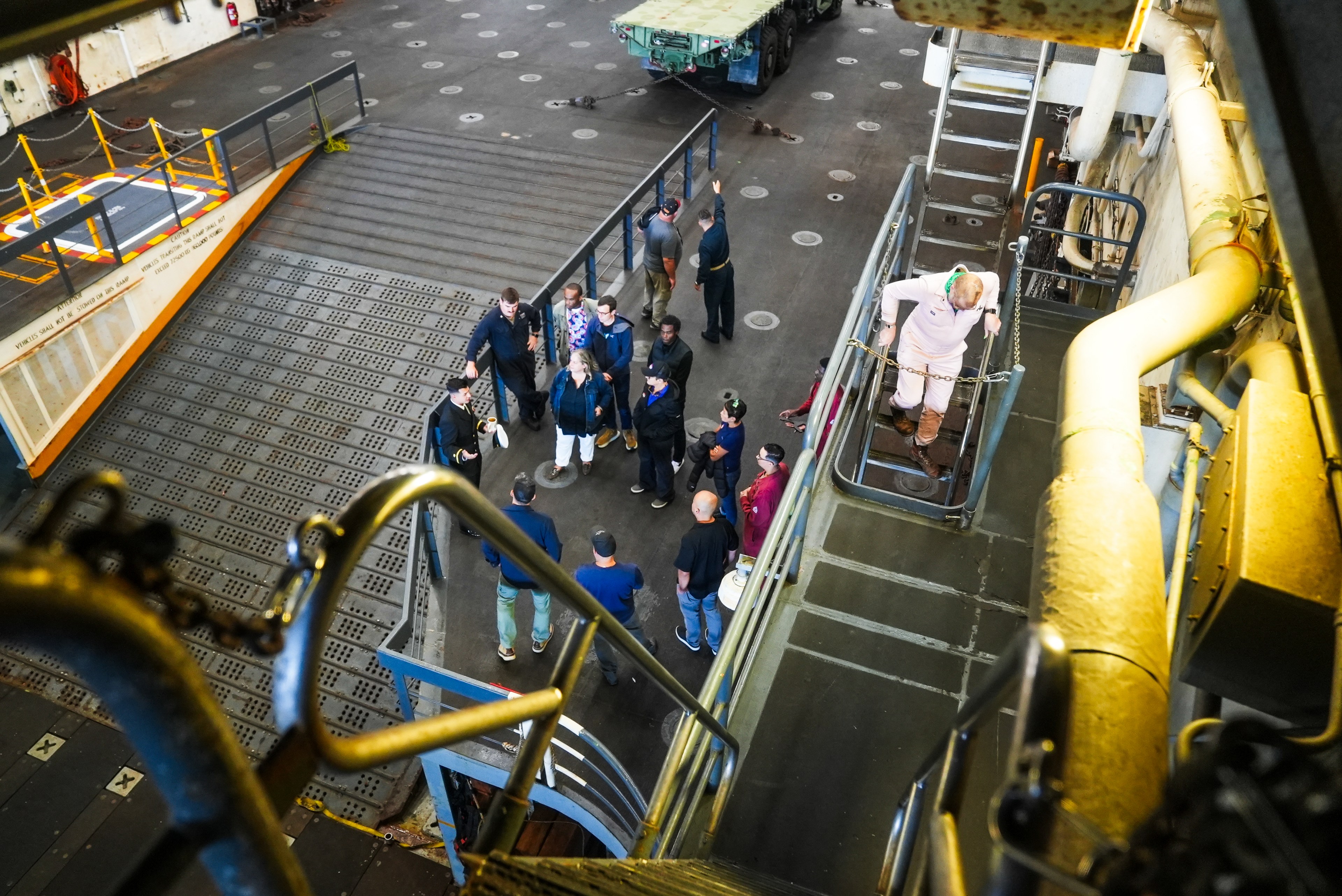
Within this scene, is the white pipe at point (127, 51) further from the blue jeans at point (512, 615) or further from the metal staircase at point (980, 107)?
the blue jeans at point (512, 615)

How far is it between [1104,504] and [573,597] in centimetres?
174

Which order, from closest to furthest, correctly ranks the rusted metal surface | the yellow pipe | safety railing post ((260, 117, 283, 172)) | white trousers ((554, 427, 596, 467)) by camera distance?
the rusted metal surface → the yellow pipe → white trousers ((554, 427, 596, 467)) → safety railing post ((260, 117, 283, 172))

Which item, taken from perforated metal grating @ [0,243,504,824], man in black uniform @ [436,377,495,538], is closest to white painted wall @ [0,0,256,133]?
perforated metal grating @ [0,243,504,824]

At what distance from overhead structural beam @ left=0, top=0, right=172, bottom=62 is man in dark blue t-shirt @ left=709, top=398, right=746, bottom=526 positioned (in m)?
5.94

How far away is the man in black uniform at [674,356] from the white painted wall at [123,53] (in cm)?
1203

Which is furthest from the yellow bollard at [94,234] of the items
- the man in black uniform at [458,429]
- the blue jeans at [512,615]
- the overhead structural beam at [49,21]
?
the overhead structural beam at [49,21]

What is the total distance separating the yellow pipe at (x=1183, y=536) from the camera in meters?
2.68

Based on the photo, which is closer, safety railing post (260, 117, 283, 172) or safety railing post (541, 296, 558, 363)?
safety railing post (541, 296, 558, 363)

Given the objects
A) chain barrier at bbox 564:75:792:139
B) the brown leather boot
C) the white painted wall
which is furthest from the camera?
chain barrier at bbox 564:75:792:139

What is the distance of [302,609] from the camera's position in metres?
1.22

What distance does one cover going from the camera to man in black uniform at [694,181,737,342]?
9.67 m

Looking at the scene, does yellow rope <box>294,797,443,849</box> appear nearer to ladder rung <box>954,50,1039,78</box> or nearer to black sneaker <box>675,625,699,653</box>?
black sneaker <box>675,625,699,653</box>

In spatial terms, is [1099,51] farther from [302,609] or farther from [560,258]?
[302,609]

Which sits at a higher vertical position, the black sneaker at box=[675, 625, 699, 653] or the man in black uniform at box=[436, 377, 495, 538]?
the man in black uniform at box=[436, 377, 495, 538]
